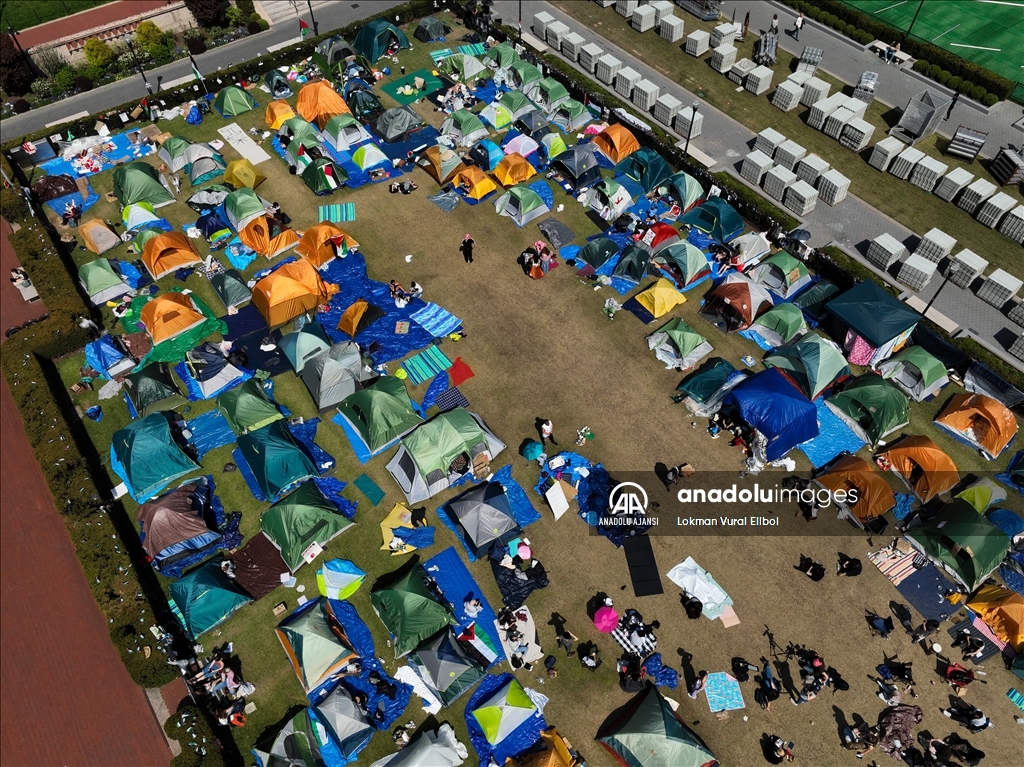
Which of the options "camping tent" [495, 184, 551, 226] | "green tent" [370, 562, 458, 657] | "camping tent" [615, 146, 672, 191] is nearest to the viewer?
"green tent" [370, 562, 458, 657]

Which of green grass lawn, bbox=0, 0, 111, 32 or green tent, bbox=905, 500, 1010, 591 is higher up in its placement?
green grass lawn, bbox=0, 0, 111, 32

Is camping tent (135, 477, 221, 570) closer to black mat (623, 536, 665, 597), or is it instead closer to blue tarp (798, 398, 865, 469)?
black mat (623, 536, 665, 597)

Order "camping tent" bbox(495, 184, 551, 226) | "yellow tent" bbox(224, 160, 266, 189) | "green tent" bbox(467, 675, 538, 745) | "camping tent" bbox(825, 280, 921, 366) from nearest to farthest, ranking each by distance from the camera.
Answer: "green tent" bbox(467, 675, 538, 745) → "camping tent" bbox(825, 280, 921, 366) → "camping tent" bbox(495, 184, 551, 226) → "yellow tent" bbox(224, 160, 266, 189)

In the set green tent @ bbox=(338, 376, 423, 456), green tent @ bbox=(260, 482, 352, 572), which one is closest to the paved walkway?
green tent @ bbox=(338, 376, 423, 456)

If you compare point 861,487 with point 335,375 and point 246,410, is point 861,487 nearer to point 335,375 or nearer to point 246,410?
point 335,375

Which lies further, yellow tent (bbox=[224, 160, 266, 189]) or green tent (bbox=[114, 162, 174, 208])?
yellow tent (bbox=[224, 160, 266, 189])

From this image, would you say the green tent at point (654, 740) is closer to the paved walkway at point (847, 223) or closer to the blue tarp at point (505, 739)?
the blue tarp at point (505, 739)
